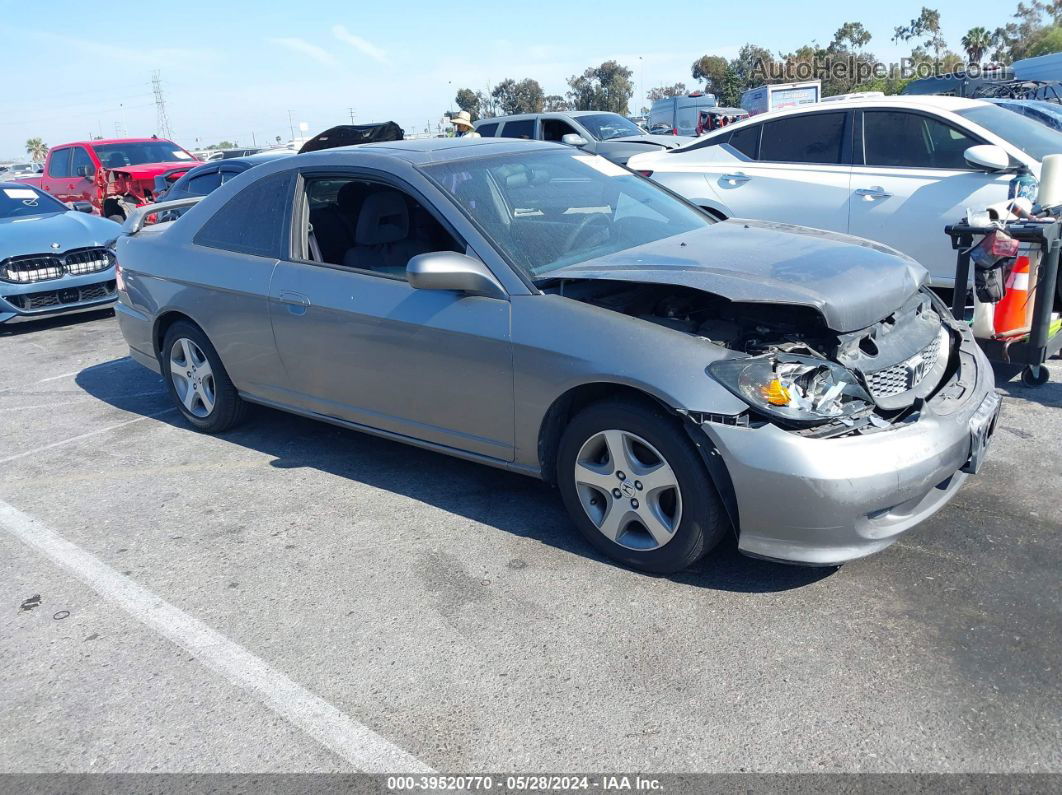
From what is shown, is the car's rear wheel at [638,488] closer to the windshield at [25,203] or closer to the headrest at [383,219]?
the headrest at [383,219]

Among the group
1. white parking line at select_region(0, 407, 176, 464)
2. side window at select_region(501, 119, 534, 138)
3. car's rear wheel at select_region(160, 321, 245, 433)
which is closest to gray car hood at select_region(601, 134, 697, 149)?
side window at select_region(501, 119, 534, 138)

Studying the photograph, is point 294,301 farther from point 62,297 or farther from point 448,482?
point 62,297

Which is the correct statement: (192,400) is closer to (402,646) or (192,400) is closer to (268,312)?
(268,312)

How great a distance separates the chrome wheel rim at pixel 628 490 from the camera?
11.1 feet

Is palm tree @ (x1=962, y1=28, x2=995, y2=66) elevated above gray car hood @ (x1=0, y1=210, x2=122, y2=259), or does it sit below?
above

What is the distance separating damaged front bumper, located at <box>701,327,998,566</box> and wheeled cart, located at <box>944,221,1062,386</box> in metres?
2.17

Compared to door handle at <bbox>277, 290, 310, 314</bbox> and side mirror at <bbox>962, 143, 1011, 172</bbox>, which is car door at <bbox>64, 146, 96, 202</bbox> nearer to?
door handle at <bbox>277, 290, 310, 314</bbox>

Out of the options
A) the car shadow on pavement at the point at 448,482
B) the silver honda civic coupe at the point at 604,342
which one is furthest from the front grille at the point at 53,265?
the silver honda civic coupe at the point at 604,342

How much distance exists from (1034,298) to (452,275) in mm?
3469

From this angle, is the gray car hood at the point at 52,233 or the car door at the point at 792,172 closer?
the car door at the point at 792,172

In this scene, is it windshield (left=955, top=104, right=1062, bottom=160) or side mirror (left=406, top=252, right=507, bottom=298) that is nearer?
side mirror (left=406, top=252, right=507, bottom=298)

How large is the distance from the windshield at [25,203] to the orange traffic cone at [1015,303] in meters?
9.37

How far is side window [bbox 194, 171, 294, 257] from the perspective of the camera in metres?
4.80

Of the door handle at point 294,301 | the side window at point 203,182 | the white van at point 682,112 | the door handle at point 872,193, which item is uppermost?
the white van at point 682,112
